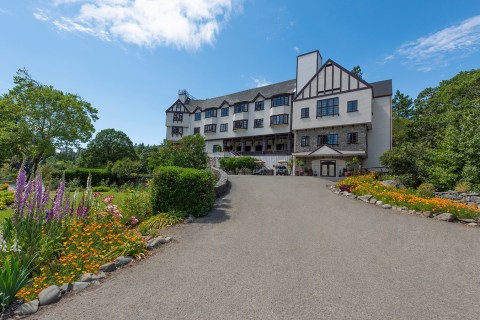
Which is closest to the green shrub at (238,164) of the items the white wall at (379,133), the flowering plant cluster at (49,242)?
the white wall at (379,133)

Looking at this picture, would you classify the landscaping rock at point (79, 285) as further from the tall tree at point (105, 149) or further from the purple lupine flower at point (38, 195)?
the tall tree at point (105, 149)

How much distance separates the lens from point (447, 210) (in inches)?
342

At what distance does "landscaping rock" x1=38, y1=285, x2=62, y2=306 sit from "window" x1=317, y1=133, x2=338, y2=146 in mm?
29957

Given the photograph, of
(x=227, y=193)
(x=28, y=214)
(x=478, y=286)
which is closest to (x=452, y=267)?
(x=478, y=286)

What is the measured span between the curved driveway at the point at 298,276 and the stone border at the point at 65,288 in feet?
0.55

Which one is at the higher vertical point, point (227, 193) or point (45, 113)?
point (45, 113)

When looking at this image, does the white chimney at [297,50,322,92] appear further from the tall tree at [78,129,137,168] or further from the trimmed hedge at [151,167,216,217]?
the tall tree at [78,129,137,168]

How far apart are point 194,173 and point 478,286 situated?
7.77 m

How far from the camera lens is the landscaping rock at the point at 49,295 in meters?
3.48

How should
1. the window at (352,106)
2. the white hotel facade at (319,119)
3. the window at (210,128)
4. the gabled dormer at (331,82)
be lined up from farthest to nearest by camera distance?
1. the window at (210,128)
2. the gabled dormer at (331,82)
3. the white hotel facade at (319,119)
4. the window at (352,106)

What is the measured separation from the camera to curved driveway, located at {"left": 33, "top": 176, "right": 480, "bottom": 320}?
3316 mm

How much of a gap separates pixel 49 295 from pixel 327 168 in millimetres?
29828

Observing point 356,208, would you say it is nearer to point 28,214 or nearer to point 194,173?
point 194,173

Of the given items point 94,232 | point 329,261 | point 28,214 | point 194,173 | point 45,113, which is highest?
point 45,113
